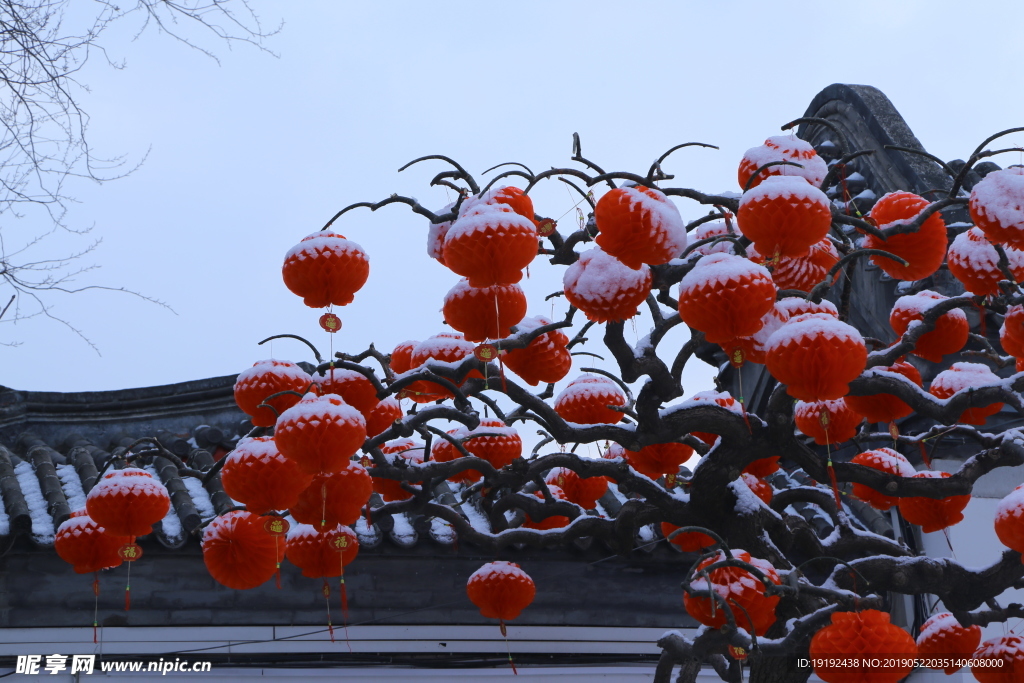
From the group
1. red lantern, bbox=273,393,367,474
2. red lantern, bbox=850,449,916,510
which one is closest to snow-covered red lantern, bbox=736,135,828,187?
red lantern, bbox=850,449,916,510

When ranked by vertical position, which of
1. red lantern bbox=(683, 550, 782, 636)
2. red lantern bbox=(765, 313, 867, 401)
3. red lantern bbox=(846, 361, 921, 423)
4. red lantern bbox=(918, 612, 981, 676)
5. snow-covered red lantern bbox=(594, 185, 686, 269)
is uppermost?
snow-covered red lantern bbox=(594, 185, 686, 269)

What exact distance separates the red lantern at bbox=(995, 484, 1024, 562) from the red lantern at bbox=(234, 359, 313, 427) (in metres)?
2.92

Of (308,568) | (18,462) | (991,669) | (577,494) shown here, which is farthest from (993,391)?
(18,462)

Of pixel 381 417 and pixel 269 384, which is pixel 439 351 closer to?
pixel 381 417

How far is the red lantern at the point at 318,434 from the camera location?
3691mm

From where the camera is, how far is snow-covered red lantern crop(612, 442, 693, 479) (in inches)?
182

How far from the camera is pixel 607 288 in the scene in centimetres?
372

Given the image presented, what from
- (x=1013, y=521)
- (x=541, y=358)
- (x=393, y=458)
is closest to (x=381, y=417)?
(x=393, y=458)

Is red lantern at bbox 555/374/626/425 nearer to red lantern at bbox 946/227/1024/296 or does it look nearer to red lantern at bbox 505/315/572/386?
red lantern at bbox 505/315/572/386

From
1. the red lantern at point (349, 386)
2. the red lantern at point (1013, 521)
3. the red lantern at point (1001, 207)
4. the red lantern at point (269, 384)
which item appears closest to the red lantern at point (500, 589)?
the red lantern at point (349, 386)

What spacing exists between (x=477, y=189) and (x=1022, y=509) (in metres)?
2.56

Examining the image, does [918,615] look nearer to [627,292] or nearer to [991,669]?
[991,669]

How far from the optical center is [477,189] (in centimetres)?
427

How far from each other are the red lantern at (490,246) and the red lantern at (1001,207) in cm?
172
